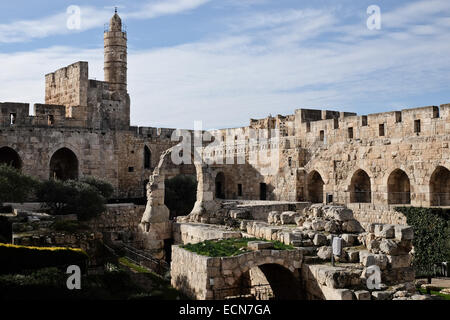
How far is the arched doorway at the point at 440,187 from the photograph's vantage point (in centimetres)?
1741

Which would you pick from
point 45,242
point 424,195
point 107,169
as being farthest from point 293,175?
point 45,242

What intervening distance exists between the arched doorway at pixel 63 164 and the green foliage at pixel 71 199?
19.9ft

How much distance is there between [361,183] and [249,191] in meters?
6.90

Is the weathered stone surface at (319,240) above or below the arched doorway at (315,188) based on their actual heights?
below

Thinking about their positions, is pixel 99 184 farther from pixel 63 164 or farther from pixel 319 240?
pixel 319 240

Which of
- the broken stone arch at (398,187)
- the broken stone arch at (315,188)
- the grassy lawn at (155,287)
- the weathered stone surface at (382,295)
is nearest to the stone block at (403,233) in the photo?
the weathered stone surface at (382,295)

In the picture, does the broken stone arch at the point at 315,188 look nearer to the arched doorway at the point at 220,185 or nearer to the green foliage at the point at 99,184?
the arched doorway at the point at 220,185

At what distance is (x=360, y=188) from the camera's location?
21000 mm

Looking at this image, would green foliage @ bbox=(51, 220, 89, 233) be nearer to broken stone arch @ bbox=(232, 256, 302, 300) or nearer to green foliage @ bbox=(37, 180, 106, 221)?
broken stone arch @ bbox=(232, 256, 302, 300)

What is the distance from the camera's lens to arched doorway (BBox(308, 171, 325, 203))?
23172mm

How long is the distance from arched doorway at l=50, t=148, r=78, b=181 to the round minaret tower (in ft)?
14.9

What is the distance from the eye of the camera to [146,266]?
15219 millimetres

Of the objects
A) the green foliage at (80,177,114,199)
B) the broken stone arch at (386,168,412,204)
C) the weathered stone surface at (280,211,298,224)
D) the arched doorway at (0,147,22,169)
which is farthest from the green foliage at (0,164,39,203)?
the broken stone arch at (386,168,412,204)

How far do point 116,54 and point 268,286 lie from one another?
61.1 ft
